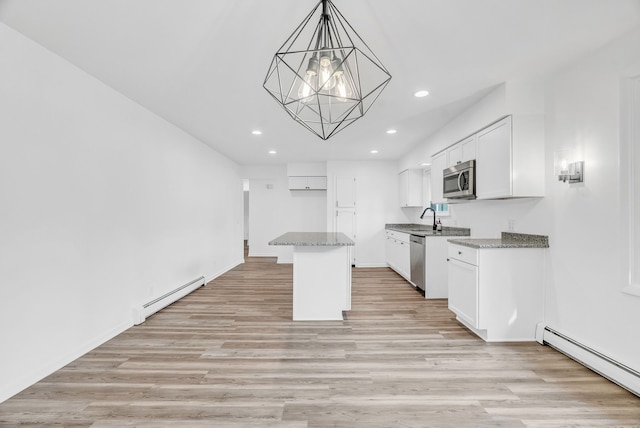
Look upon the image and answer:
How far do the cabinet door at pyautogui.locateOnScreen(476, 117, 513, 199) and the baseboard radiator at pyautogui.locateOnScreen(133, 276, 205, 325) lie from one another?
3925 millimetres

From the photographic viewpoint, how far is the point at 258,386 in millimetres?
1957

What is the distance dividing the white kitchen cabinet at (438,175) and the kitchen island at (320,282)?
1.87 metres

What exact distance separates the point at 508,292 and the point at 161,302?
3.82m

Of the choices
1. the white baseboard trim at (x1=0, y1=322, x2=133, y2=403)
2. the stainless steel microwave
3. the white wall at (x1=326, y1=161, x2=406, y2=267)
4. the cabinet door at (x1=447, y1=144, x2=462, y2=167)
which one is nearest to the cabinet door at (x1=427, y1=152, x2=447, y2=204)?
the cabinet door at (x1=447, y1=144, x2=462, y2=167)

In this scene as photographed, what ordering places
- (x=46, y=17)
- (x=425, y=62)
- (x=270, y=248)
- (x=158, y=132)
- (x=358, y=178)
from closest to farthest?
(x=46, y=17) < (x=425, y=62) < (x=158, y=132) < (x=358, y=178) < (x=270, y=248)

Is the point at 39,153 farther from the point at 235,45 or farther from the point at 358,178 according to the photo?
the point at 358,178

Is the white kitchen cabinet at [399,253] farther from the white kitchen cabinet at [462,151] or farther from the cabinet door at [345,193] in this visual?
the white kitchen cabinet at [462,151]

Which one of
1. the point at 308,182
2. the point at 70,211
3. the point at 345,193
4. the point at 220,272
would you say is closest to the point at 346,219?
the point at 345,193

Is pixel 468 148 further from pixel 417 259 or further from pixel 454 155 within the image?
pixel 417 259

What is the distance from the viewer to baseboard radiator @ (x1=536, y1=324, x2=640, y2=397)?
189cm

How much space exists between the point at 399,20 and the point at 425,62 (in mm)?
630

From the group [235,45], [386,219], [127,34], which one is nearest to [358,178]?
[386,219]

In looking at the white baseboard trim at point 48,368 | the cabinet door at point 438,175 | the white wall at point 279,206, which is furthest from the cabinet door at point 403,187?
the white baseboard trim at point 48,368

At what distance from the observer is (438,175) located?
4.14m
